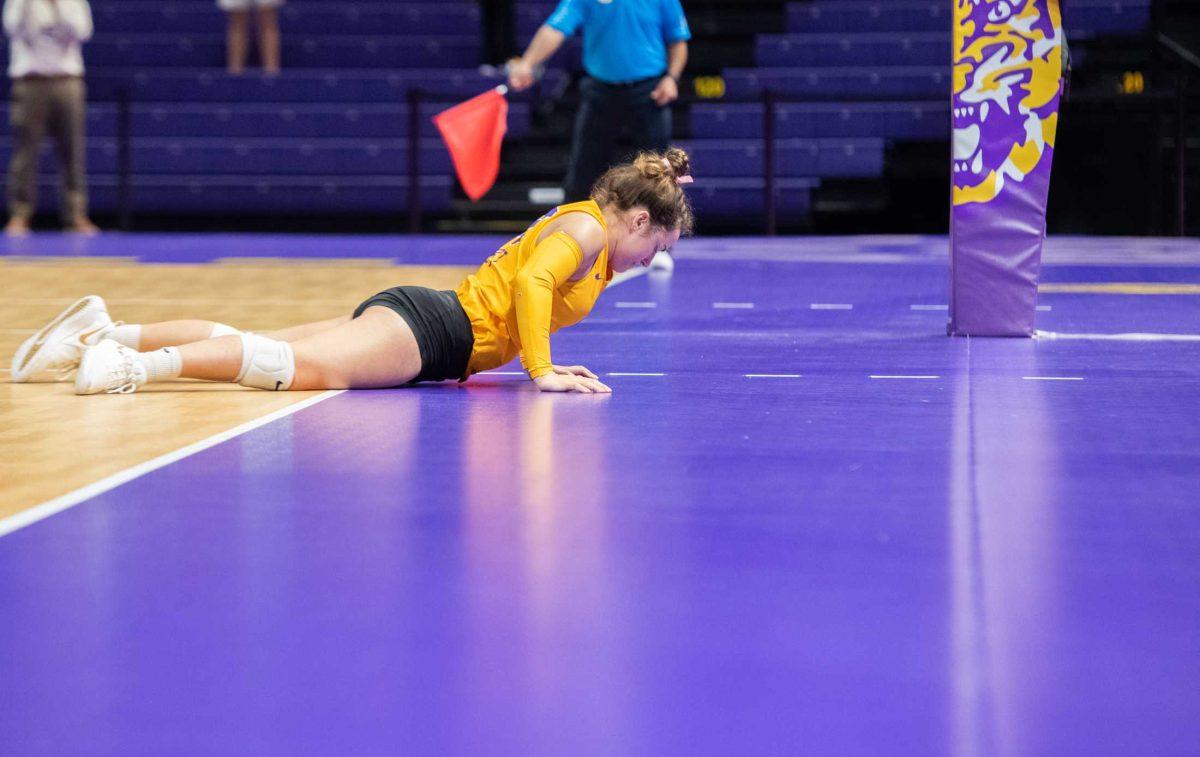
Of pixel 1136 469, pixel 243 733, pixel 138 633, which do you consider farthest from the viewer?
pixel 1136 469

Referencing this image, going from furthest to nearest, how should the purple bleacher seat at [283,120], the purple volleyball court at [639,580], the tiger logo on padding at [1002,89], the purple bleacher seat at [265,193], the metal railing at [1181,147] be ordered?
the purple bleacher seat at [283,120], the purple bleacher seat at [265,193], the metal railing at [1181,147], the tiger logo on padding at [1002,89], the purple volleyball court at [639,580]

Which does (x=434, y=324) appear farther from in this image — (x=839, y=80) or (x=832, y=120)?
(x=839, y=80)

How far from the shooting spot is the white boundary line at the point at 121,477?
2.74 m

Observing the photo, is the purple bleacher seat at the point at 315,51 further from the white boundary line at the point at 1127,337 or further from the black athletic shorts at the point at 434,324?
the black athletic shorts at the point at 434,324

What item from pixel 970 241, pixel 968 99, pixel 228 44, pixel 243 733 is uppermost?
pixel 228 44

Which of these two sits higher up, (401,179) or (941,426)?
(401,179)

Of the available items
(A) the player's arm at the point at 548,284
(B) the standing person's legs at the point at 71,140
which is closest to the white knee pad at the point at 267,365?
(A) the player's arm at the point at 548,284

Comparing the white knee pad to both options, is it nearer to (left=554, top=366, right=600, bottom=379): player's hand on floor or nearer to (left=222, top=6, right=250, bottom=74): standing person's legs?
(left=554, top=366, right=600, bottom=379): player's hand on floor

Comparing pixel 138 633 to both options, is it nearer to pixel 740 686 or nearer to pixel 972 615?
pixel 740 686

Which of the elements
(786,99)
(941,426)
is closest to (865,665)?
(941,426)

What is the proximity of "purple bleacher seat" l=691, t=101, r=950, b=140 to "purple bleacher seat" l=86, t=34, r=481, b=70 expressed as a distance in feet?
6.83

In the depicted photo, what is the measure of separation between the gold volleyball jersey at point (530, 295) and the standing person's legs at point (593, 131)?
391 centimetres

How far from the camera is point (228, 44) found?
46.2ft

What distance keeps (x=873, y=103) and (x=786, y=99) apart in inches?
29.2
